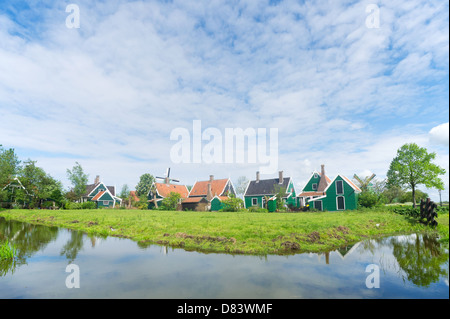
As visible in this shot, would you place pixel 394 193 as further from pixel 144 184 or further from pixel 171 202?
pixel 144 184

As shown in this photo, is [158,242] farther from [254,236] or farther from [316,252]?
[316,252]

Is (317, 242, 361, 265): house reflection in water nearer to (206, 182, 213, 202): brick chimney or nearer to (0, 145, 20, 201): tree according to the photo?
(206, 182, 213, 202): brick chimney

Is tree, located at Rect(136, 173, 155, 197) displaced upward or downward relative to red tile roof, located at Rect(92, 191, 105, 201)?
upward

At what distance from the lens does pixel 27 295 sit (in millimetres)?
7125

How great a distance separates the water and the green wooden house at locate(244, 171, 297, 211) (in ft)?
117

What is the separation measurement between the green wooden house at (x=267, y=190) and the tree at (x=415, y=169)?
17.5 meters

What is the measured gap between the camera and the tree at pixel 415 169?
128ft

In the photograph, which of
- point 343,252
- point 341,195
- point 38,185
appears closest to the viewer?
point 343,252

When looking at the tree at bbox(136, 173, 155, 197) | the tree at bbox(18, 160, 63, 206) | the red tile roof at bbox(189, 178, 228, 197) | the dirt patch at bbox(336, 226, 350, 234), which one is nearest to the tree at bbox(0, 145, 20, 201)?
the tree at bbox(18, 160, 63, 206)

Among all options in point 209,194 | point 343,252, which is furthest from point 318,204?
point 343,252

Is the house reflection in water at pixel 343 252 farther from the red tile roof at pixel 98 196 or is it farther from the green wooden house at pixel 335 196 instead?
the red tile roof at pixel 98 196

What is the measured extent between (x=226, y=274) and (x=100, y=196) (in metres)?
57.5

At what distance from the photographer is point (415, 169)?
3991 cm

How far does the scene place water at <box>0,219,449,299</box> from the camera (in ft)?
23.1
